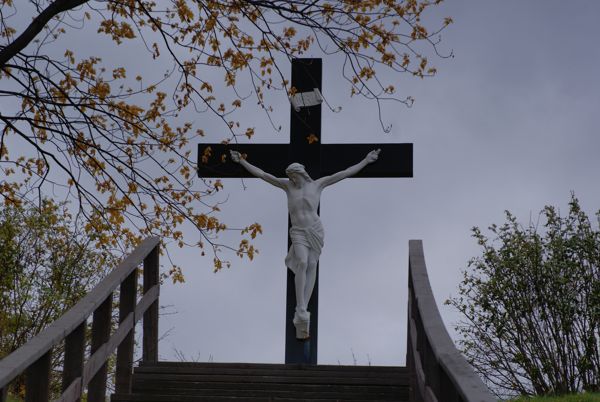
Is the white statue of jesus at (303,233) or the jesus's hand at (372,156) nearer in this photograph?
the white statue of jesus at (303,233)

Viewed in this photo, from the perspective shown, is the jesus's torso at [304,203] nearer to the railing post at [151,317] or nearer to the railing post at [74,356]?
the railing post at [151,317]

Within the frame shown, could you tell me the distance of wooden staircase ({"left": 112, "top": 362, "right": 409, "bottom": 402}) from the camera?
7676mm

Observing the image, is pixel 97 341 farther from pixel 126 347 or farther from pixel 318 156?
pixel 318 156

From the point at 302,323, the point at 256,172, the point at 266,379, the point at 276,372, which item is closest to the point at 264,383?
the point at 266,379

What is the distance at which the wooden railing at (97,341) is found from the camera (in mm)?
5797

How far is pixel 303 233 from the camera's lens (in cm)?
1040

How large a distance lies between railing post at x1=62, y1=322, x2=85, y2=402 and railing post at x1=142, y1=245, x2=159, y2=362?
2.19 meters

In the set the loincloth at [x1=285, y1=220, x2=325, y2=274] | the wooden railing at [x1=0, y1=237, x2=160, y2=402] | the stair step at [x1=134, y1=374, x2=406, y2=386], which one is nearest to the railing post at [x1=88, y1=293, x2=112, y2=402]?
the wooden railing at [x1=0, y1=237, x2=160, y2=402]

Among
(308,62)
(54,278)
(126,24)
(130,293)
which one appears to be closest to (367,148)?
(308,62)

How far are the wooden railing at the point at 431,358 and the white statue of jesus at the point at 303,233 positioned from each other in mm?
1802

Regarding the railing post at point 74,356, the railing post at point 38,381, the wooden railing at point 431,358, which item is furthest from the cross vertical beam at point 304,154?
the railing post at point 38,381

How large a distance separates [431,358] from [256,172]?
4936 mm

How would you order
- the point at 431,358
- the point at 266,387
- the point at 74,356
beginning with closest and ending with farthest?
the point at 431,358 → the point at 74,356 → the point at 266,387

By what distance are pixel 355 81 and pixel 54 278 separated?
18.4 feet
